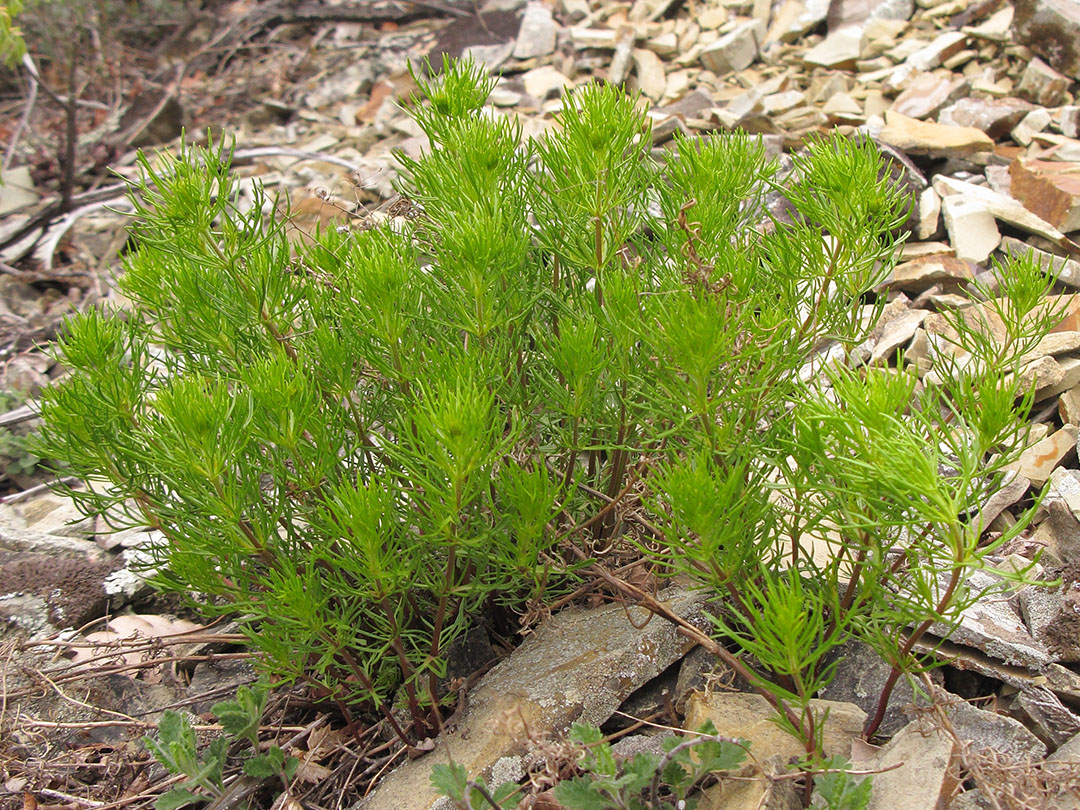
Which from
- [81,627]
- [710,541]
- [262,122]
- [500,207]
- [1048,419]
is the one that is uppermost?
[500,207]

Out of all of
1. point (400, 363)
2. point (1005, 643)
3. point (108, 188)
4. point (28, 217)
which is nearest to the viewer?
point (400, 363)

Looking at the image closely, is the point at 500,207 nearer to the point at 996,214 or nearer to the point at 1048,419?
the point at 1048,419

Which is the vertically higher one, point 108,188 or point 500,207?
point 500,207

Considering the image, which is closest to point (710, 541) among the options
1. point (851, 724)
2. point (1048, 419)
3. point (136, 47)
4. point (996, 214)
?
point (851, 724)

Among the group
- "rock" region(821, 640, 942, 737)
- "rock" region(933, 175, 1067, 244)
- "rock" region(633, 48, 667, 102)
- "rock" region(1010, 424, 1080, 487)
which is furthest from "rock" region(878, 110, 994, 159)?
"rock" region(821, 640, 942, 737)

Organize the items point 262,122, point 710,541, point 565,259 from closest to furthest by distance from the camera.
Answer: point 710,541
point 565,259
point 262,122

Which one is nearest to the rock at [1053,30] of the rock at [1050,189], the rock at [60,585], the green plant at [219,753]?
the rock at [1050,189]

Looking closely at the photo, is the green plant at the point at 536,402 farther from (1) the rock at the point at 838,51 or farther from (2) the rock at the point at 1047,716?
(1) the rock at the point at 838,51
